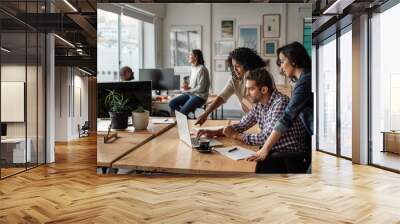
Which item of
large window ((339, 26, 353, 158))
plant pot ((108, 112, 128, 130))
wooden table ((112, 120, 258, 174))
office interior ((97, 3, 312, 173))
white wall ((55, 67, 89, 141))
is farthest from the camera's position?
white wall ((55, 67, 89, 141))

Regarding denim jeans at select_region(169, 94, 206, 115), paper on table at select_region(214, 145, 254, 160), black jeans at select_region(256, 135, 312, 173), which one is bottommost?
black jeans at select_region(256, 135, 312, 173)

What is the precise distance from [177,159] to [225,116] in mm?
631

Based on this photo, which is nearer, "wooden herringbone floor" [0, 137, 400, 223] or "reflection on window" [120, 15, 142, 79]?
"wooden herringbone floor" [0, 137, 400, 223]

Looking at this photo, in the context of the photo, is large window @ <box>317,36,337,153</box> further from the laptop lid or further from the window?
the laptop lid

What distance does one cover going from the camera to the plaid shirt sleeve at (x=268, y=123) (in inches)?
151

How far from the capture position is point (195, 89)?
156 inches

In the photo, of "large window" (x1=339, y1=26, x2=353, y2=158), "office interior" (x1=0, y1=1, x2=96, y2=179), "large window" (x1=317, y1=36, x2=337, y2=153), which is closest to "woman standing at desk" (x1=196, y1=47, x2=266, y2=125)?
"office interior" (x1=0, y1=1, x2=96, y2=179)

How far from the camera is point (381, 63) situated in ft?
20.7

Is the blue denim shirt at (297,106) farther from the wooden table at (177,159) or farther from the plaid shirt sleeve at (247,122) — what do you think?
the wooden table at (177,159)

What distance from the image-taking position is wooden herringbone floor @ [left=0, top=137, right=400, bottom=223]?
10.6 ft

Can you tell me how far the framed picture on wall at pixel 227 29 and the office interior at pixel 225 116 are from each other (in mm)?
140

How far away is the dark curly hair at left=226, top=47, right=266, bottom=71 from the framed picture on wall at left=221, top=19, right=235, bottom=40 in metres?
0.15

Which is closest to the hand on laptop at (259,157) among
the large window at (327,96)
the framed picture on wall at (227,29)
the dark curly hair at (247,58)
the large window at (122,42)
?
the dark curly hair at (247,58)

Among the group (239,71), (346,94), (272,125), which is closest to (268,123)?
(272,125)
